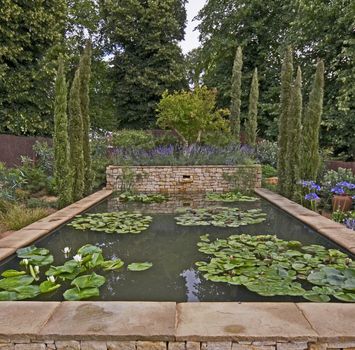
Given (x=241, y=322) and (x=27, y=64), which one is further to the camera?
(x=27, y=64)

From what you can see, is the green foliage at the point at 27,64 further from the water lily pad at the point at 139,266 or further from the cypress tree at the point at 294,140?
the water lily pad at the point at 139,266

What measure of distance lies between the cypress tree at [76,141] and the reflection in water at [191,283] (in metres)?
3.96

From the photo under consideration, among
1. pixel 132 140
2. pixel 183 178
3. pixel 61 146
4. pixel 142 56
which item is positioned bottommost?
pixel 183 178

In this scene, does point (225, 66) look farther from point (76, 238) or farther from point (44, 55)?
point (76, 238)

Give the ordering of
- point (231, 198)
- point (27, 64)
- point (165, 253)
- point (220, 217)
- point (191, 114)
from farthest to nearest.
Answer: point (27, 64) → point (191, 114) → point (231, 198) → point (220, 217) → point (165, 253)

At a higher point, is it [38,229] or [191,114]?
[191,114]

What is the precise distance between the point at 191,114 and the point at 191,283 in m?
7.46

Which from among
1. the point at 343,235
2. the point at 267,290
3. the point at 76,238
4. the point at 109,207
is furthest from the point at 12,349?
the point at 109,207

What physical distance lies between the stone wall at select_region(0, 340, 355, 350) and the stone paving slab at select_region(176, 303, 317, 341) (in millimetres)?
28

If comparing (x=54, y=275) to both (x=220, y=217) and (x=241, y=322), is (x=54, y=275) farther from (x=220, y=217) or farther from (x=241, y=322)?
(x=220, y=217)

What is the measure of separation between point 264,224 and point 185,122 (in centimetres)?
598

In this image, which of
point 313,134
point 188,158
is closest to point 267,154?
point 188,158

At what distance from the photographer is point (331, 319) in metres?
1.75

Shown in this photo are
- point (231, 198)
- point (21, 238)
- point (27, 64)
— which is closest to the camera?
point (21, 238)
